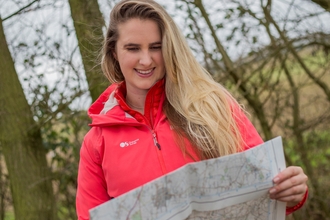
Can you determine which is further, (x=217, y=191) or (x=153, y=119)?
(x=153, y=119)

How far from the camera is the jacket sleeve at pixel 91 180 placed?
231cm

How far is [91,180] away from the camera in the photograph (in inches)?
91.3

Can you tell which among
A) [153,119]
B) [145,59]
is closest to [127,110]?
[153,119]

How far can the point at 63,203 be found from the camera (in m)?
5.59

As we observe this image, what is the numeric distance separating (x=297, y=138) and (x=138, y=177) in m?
4.14

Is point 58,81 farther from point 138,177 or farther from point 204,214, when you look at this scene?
point 204,214

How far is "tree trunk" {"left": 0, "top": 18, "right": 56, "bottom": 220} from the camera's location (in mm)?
4465

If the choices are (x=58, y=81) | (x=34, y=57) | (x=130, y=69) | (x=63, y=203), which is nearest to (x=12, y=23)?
(x=34, y=57)

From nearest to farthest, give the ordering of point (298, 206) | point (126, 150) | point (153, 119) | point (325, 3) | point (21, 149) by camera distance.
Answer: point (298, 206) < point (126, 150) < point (153, 119) < point (325, 3) < point (21, 149)

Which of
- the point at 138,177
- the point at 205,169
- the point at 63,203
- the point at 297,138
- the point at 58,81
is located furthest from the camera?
the point at 297,138

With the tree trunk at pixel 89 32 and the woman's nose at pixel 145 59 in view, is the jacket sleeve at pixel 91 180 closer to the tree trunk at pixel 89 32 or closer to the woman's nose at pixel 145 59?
the woman's nose at pixel 145 59

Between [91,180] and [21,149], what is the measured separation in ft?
7.92

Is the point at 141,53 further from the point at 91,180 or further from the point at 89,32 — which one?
the point at 89,32

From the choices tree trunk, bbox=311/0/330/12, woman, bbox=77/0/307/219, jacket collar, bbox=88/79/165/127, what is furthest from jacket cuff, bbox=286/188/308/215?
tree trunk, bbox=311/0/330/12
